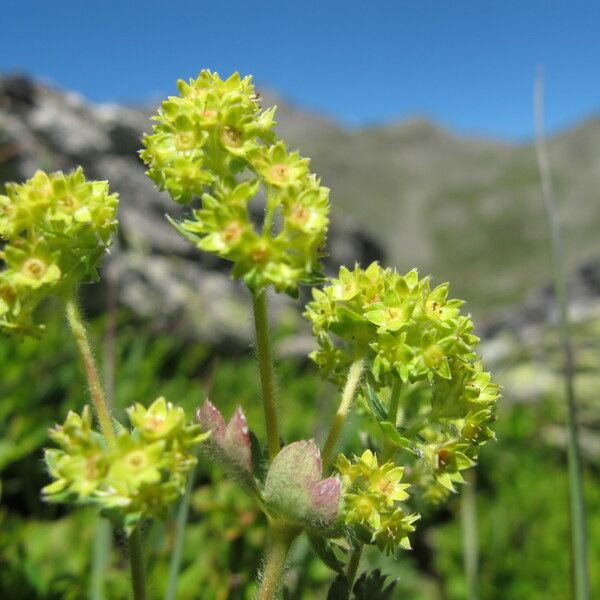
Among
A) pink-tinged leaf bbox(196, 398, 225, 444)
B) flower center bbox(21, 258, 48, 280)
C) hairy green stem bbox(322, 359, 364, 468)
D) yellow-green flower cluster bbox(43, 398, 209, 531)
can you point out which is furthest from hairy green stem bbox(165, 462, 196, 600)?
flower center bbox(21, 258, 48, 280)

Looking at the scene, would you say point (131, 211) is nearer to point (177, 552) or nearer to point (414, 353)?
point (177, 552)

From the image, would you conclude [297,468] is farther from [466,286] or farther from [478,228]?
[478,228]

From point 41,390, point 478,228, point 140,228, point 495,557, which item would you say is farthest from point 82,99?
point 478,228

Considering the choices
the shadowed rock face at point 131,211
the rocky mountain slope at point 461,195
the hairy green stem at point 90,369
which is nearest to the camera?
the hairy green stem at point 90,369

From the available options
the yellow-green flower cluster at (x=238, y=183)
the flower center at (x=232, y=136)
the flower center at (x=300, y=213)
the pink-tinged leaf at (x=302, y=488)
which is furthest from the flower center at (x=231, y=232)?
the pink-tinged leaf at (x=302, y=488)

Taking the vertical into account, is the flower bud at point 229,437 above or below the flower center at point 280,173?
below

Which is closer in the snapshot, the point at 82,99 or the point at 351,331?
the point at 351,331

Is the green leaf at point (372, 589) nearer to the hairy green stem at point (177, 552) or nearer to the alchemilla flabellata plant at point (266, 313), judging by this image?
the alchemilla flabellata plant at point (266, 313)

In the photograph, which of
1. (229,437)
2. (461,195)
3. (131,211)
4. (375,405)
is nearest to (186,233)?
Answer: (229,437)
